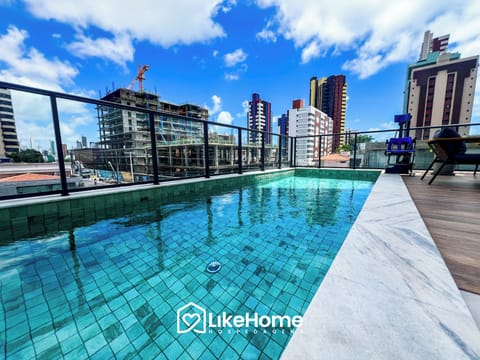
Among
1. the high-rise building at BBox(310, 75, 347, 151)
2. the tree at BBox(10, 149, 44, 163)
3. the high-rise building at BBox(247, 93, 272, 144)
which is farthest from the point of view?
the high-rise building at BBox(247, 93, 272, 144)

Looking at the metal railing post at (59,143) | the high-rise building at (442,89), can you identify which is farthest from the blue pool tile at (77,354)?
the high-rise building at (442,89)

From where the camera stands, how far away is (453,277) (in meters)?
0.73

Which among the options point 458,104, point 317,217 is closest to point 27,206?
point 317,217

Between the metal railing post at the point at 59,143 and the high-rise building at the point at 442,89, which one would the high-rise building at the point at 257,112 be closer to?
the high-rise building at the point at 442,89

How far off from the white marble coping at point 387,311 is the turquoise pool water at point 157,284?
37 centimetres

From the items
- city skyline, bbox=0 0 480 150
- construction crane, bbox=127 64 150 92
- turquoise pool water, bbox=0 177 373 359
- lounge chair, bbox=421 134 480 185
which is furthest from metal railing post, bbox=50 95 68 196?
construction crane, bbox=127 64 150 92

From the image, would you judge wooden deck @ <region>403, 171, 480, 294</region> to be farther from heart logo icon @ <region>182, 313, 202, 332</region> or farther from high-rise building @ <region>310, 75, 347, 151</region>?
high-rise building @ <region>310, 75, 347, 151</region>

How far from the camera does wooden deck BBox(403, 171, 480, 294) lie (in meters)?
0.76

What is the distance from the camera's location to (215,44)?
14273 mm

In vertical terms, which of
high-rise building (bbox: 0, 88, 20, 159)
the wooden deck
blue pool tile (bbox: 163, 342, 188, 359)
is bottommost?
blue pool tile (bbox: 163, 342, 188, 359)

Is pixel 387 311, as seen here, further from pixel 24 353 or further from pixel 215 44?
pixel 215 44

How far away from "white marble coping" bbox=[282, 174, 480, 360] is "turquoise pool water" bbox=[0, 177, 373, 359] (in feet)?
1.21

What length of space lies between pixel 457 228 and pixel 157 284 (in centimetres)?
188

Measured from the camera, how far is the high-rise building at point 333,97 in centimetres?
4857
